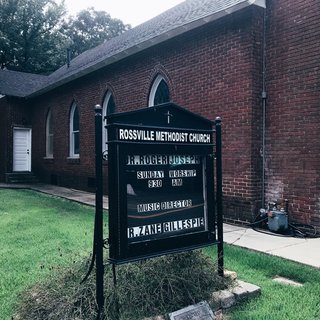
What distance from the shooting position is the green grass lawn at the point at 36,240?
4133 mm

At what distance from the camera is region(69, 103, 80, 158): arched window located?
1533 cm

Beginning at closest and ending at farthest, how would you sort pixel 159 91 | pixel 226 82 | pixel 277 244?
pixel 277 244, pixel 226 82, pixel 159 91

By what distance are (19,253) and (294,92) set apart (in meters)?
5.65

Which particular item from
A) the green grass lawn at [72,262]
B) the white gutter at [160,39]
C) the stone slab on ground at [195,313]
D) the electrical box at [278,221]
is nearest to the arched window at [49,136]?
the white gutter at [160,39]

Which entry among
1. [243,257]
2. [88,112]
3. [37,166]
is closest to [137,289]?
[243,257]

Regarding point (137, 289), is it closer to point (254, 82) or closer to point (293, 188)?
point (293, 188)

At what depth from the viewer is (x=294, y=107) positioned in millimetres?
7242

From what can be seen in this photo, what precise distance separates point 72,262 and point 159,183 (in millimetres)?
1534

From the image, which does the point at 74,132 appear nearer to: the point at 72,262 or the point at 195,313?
the point at 72,262

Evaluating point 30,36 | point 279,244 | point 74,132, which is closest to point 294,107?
point 279,244

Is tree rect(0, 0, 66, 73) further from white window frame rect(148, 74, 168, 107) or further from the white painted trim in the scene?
white window frame rect(148, 74, 168, 107)

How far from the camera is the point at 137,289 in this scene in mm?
3207

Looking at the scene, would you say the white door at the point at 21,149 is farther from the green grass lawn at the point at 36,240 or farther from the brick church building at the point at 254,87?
the brick church building at the point at 254,87

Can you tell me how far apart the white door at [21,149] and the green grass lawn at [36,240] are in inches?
338
